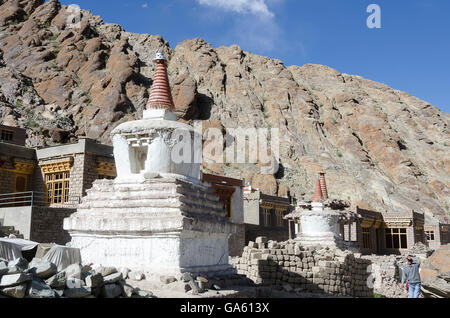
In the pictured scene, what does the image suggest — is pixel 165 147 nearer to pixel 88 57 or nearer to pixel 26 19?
pixel 88 57

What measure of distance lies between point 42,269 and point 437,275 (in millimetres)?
11576

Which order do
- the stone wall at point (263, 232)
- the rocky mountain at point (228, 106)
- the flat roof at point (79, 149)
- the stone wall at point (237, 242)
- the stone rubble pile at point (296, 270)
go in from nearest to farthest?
the stone rubble pile at point (296, 270) < the flat roof at point (79, 149) < the stone wall at point (237, 242) < the stone wall at point (263, 232) < the rocky mountain at point (228, 106)

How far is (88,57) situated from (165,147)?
5502 cm

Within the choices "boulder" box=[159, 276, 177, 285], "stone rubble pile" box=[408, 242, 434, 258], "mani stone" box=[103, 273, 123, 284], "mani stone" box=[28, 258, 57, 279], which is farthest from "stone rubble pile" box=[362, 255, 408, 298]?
"mani stone" box=[28, 258, 57, 279]

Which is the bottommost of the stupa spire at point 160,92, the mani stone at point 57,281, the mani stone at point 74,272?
the mani stone at point 57,281

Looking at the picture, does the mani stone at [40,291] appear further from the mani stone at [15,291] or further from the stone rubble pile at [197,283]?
the stone rubble pile at [197,283]

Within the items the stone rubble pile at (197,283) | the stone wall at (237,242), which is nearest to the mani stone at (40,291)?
the stone rubble pile at (197,283)

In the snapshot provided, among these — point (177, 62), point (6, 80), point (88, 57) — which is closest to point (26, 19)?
point (88, 57)

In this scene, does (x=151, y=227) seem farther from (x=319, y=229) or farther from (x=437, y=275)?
A: (x=319, y=229)

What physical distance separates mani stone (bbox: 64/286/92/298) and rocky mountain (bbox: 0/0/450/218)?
3830cm

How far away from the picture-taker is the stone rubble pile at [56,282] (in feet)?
20.6

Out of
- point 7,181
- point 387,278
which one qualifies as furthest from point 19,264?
point 387,278

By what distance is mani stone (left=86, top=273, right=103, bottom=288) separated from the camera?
23.5 feet

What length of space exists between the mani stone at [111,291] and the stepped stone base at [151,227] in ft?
5.89
